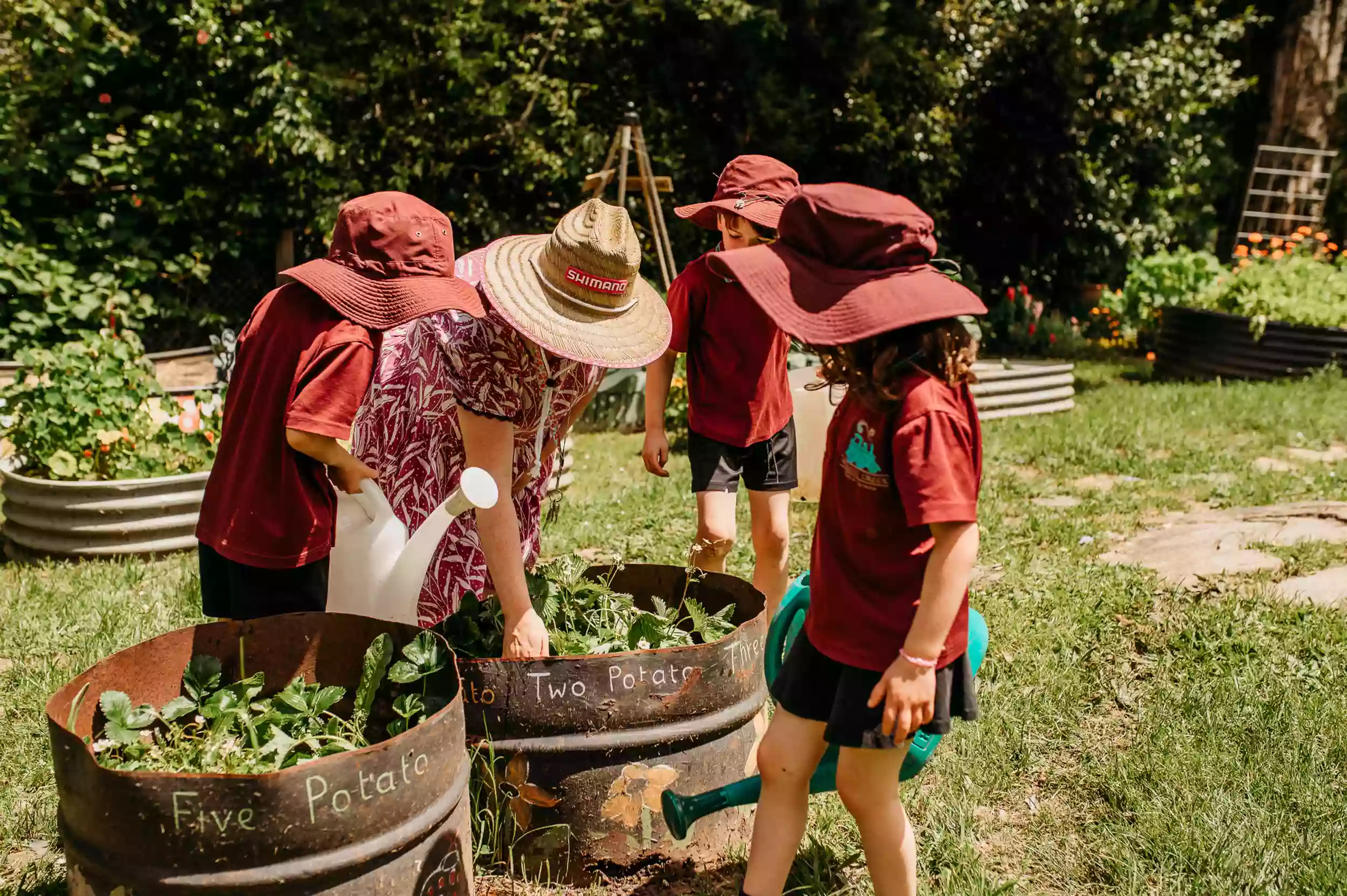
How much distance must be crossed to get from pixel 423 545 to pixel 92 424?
9.41 ft

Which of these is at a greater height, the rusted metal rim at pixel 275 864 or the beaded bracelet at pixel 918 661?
the beaded bracelet at pixel 918 661

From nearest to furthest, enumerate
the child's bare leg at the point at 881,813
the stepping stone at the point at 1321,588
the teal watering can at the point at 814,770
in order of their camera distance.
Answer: the child's bare leg at the point at 881,813, the teal watering can at the point at 814,770, the stepping stone at the point at 1321,588

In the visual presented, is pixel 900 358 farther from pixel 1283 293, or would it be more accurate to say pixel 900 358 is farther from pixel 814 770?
pixel 1283 293

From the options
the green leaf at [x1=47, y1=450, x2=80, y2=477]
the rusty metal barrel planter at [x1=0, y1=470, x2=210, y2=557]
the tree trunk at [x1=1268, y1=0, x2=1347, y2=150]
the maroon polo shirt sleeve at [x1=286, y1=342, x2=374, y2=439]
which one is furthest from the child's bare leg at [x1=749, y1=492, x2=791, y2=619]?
the tree trunk at [x1=1268, y1=0, x2=1347, y2=150]

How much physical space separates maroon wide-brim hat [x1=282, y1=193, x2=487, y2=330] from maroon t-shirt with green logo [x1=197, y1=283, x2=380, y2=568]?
0.06 meters

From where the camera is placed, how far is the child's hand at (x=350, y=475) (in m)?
2.31

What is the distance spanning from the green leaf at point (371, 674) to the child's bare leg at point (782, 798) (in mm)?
718

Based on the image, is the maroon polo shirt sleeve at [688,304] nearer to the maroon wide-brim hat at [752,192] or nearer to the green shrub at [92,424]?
the maroon wide-brim hat at [752,192]

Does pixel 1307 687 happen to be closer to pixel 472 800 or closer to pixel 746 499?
pixel 472 800

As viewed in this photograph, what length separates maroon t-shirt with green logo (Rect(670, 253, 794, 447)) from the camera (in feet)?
10.8

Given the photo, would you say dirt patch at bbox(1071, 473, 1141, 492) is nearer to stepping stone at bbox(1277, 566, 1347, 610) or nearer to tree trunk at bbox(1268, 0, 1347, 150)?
stepping stone at bbox(1277, 566, 1347, 610)

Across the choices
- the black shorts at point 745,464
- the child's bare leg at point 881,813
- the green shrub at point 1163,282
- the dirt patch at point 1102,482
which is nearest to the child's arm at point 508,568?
the child's bare leg at point 881,813

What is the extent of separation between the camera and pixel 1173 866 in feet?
7.89

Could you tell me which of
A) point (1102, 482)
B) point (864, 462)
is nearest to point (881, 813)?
point (864, 462)
